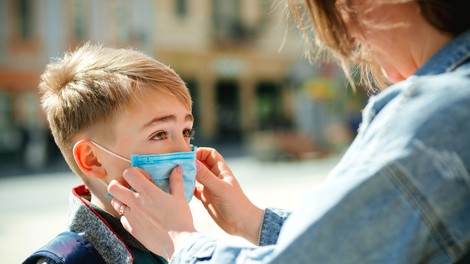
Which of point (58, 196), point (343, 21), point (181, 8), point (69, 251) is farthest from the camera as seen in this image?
point (181, 8)

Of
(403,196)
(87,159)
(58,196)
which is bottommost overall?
(58,196)

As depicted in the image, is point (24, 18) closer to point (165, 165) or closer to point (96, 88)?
point (96, 88)

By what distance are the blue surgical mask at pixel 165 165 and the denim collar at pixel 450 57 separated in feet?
2.49

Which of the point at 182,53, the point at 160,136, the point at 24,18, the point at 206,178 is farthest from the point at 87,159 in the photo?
the point at 182,53

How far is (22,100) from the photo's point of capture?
19812 millimetres

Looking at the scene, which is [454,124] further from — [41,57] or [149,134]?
[41,57]

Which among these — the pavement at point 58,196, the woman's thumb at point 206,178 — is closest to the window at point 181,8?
the pavement at point 58,196

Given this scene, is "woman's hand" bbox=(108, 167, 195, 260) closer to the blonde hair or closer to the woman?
the woman

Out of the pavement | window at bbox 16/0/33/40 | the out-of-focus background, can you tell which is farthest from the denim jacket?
window at bbox 16/0/33/40

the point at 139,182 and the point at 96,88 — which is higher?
the point at 96,88

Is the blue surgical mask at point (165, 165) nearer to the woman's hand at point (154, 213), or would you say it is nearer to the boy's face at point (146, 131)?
the boy's face at point (146, 131)

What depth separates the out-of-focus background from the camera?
43.7 feet

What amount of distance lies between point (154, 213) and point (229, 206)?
0.44m

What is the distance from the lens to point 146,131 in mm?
1544
